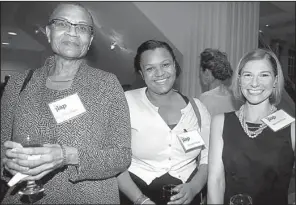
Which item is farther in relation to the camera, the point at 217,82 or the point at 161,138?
the point at 217,82

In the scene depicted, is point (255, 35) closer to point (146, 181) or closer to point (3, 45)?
point (146, 181)

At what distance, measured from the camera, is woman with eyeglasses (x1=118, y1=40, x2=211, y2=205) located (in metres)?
1.40

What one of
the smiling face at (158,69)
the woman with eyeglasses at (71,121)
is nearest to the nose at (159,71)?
the smiling face at (158,69)

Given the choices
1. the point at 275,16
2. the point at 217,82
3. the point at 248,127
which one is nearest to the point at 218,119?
the point at 248,127

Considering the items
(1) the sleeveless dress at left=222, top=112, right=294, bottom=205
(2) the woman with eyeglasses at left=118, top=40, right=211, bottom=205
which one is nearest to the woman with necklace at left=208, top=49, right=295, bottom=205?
(1) the sleeveless dress at left=222, top=112, right=294, bottom=205

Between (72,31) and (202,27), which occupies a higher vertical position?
(202,27)

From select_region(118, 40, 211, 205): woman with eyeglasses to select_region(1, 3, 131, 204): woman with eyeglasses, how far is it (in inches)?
11.7

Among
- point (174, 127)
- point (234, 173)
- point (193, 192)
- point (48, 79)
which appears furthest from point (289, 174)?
point (48, 79)

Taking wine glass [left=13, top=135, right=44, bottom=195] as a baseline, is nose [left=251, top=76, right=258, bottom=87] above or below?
above

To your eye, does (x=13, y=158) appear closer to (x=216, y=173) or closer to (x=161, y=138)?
(x=161, y=138)

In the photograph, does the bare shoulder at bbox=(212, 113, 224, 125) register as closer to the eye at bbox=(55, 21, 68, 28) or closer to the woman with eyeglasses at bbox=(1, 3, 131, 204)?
the woman with eyeglasses at bbox=(1, 3, 131, 204)

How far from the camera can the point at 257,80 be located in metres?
1.26

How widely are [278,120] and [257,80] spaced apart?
23 cm

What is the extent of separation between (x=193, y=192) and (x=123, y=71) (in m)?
1.12
